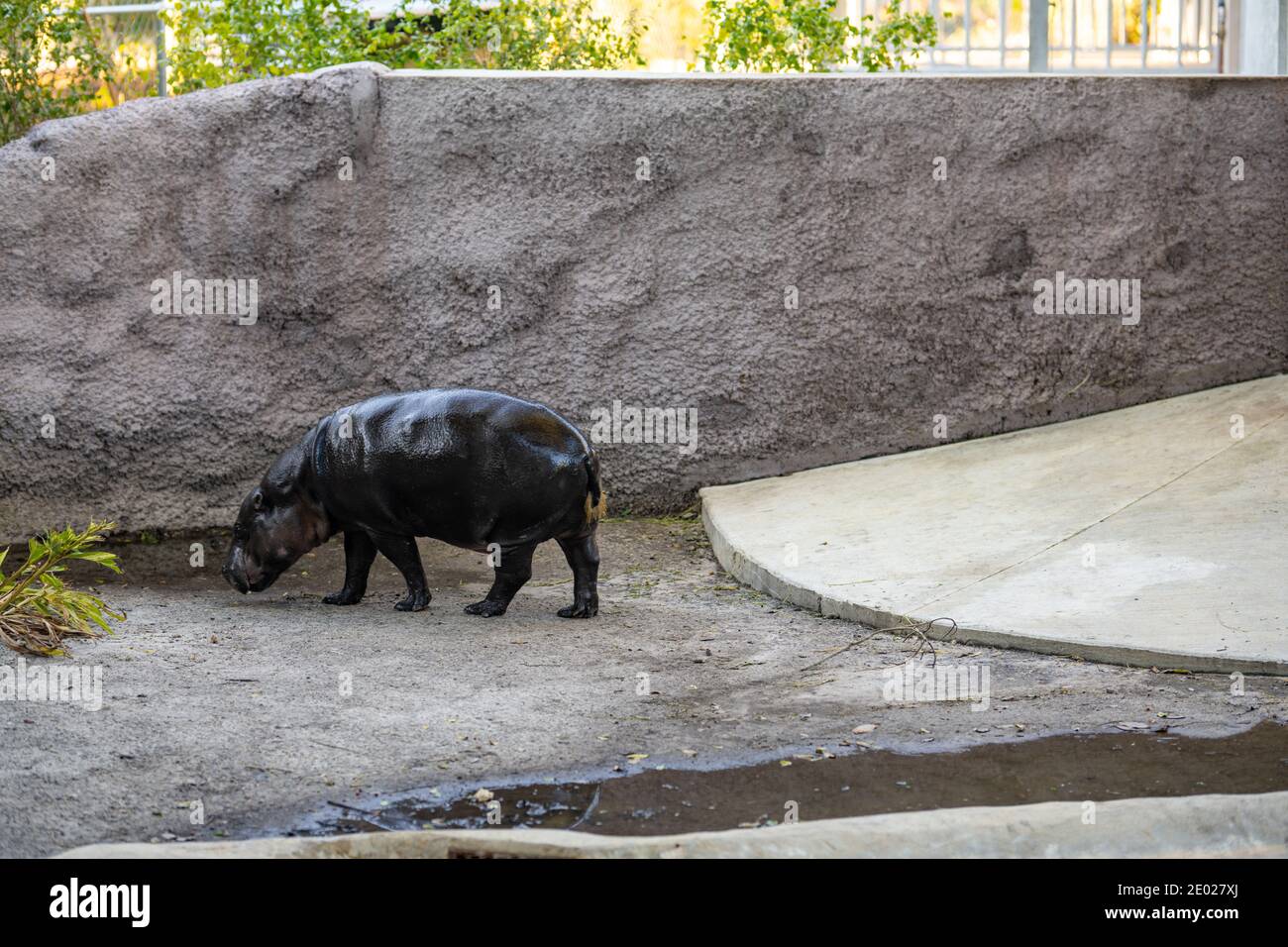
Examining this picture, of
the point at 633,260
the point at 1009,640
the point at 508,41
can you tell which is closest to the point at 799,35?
the point at 508,41

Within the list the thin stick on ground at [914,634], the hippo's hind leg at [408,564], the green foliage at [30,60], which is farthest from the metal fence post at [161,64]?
the thin stick on ground at [914,634]

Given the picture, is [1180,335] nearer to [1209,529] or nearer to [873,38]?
[1209,529]

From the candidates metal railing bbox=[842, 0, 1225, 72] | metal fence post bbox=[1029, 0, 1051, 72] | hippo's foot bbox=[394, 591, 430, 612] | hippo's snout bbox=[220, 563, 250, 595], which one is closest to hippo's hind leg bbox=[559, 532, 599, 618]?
hippo's foot bbox=[394, 591, 430, 612]

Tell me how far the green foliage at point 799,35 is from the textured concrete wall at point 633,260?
6.83 feet

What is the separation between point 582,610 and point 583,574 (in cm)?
15

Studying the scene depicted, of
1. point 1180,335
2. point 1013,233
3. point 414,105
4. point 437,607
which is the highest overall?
point 414,105

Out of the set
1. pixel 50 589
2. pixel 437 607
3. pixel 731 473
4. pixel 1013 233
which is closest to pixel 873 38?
pixel 1013 233

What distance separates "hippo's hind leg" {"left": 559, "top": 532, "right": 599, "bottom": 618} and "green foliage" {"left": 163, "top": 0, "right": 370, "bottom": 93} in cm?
482

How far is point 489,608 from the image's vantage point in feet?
18.7

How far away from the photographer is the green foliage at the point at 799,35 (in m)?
9.56

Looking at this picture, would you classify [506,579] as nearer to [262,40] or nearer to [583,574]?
[583,574]

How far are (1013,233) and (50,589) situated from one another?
16.5 feet

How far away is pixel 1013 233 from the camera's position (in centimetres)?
773

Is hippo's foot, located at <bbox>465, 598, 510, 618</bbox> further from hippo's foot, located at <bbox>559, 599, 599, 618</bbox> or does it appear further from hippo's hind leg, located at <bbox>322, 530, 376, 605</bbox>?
hippo's hind leg, located at <bbox>322, 530, 376, 605</bbox>
